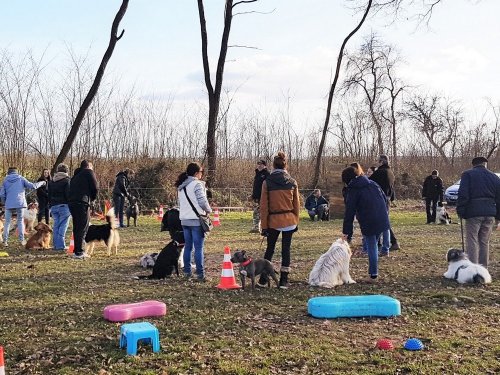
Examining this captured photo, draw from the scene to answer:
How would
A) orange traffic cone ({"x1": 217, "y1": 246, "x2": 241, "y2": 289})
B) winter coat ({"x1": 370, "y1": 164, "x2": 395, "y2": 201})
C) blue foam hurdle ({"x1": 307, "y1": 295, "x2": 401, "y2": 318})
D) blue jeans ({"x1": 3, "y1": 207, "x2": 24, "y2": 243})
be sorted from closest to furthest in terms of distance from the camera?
1. blue foam hurdle ({"x1": 307, "y1": 295, "x2": 401, "y2": 318})
2. orange traffic cone ({"x1": 217, "y1": 246, "x2": 241, "y2": 289})
3. winter coat ({"x1": 370, "y1": 164, "x2": 395, "y2": 201})
4. blue jeans ({"x1": 3, "y1": 207, "x2": 24, "y2": 243})

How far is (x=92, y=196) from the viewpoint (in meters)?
10.9

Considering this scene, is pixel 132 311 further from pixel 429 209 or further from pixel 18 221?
pixel 429 209

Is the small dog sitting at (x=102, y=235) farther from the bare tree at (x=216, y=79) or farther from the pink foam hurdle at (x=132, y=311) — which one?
the bare tree at (x=216, y=79)

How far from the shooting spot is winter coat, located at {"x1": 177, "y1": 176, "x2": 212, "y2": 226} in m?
8.39

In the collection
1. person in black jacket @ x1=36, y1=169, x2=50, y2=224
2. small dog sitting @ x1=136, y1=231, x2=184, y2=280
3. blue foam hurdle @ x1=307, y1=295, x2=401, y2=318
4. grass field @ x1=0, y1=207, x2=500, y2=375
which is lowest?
grass field @ x1=0, y1=207, x2=500, y2=375

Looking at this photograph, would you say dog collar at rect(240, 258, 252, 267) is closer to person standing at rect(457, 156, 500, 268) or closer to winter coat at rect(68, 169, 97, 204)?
person standing at rect(457, 156, 500, 268)

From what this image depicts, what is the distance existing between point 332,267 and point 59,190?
6339 millimetres

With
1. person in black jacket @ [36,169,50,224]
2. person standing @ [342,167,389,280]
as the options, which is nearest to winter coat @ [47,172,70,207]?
person in black jacket @ [36,169,50,224]

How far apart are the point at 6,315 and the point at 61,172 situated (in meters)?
5.74

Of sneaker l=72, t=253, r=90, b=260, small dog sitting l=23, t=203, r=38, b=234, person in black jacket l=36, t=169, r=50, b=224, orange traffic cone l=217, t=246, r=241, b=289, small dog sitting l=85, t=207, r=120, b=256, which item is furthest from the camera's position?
person in black jacket l=36, t=169, r=50, b=224

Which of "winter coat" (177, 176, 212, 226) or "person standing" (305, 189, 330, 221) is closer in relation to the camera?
"winter coat" (177, 176, 212, 226)

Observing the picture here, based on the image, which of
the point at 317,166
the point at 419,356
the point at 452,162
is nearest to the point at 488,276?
the point at 419,356

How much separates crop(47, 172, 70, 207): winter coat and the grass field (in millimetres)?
1828

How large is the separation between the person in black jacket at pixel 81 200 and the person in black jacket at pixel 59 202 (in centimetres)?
64
